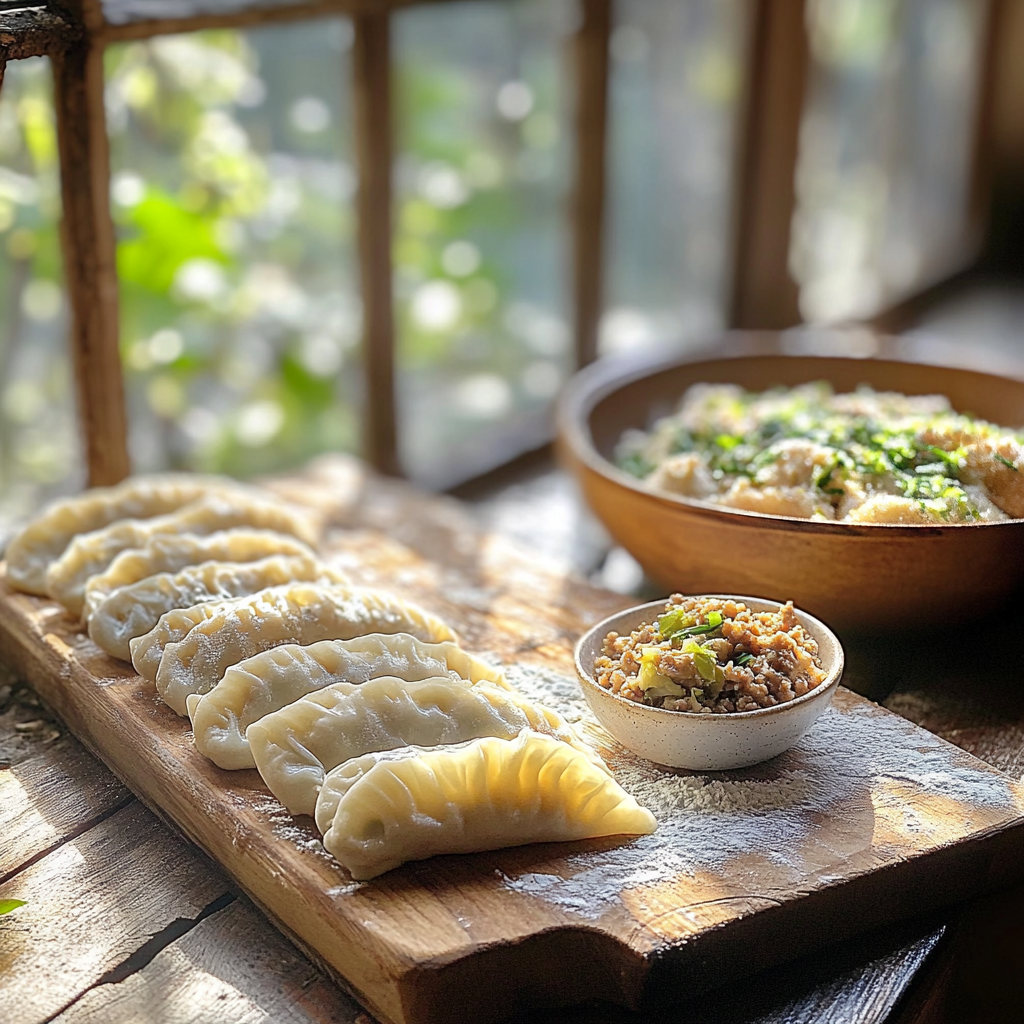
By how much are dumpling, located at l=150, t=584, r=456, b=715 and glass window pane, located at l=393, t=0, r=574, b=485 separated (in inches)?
45.0

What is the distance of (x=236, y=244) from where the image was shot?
2.75m

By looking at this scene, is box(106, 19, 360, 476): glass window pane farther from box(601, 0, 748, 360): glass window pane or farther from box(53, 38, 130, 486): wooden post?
box(601, 0, 748, 360): glass window pane

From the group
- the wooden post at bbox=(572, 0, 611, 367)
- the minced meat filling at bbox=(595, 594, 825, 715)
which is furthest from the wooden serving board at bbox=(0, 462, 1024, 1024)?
the wooden post at bbox=(572, 0, 611, 367)

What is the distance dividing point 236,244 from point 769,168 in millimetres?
1778

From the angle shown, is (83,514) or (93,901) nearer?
(93,901)

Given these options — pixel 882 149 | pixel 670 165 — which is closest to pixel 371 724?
pixel 670 165

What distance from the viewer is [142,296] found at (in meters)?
2.68

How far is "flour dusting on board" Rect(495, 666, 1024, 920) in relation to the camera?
1.49 m

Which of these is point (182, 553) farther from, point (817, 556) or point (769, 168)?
point (769, 168)

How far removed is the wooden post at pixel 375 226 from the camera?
263cm

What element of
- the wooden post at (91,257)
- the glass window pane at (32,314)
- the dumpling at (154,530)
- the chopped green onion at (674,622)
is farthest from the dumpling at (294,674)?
the glass window pane at (32,314)

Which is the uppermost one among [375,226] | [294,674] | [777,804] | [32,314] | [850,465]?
[375,226]

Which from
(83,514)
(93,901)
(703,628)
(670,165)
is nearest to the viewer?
(93,901)

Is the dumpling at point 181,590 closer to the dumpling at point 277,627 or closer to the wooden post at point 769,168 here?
the dumpling at point 277,627
